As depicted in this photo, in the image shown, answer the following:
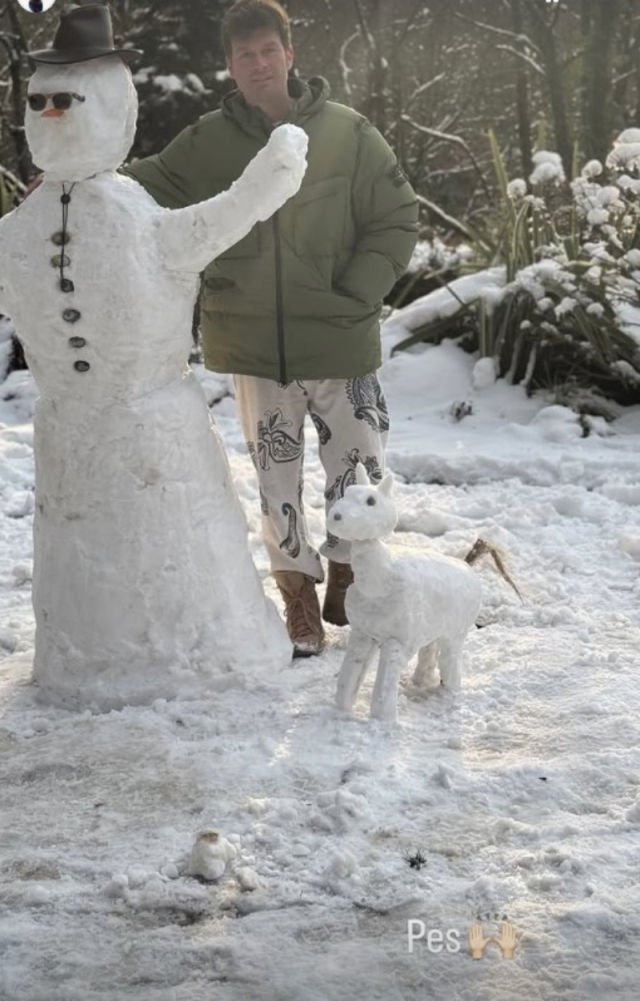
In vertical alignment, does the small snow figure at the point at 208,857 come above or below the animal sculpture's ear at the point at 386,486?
below

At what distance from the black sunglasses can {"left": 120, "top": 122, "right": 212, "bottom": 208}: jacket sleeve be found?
1.86ft

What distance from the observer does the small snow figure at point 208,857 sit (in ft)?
7.60

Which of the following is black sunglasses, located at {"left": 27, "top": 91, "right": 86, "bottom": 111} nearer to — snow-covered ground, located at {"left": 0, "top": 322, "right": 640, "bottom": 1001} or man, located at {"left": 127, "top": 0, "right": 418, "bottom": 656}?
man, located at {"left": 127, "top": 0, "right": 418, "bottom": 656}

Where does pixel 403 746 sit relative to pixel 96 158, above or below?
below

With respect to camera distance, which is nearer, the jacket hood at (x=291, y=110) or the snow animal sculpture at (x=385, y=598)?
the snow animal sculpture at (x=385, y=598)

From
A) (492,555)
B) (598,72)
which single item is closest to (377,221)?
(492,555)

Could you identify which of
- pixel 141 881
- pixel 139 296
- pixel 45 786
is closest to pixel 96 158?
pixel 139 296

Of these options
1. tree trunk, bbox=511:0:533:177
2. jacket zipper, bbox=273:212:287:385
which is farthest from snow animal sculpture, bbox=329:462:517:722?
tree trunk, bbox=511:0:533:177

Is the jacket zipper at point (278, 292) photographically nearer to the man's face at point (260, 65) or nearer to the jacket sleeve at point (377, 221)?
the jacket sleeve at point (377, 221)

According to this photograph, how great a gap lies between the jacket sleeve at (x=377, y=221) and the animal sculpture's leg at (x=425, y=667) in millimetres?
996

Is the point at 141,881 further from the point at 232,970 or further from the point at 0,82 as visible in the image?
the point at 0,82

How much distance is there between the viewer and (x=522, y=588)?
400cm

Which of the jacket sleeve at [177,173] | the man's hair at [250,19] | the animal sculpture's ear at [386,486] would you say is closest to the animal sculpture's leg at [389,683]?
the animal sculpture's ear at [386,486]

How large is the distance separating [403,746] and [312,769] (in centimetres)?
25
